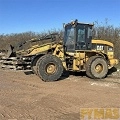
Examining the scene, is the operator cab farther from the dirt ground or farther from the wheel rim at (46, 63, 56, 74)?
the dirt ground

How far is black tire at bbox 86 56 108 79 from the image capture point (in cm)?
1334

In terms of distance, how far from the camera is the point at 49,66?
12.6 m

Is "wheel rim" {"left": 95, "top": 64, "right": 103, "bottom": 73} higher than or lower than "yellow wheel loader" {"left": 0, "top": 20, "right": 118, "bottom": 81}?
lower

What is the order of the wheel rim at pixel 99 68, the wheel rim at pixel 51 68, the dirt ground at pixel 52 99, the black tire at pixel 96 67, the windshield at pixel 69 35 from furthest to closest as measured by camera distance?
1. the windshield at pixel 69 35
2. the wheel rim at pixel 99 68
3. the black tire at pixel 96 67
4. the wheel rim at pixel 51 68
5. the dirt ground at pixel 52 99

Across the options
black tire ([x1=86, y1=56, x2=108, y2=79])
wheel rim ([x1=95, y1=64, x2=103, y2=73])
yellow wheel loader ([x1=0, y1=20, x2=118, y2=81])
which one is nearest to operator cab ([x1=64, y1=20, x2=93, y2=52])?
yellow wheel loader ([x1=0, y1=20, x2=118, y2=81])

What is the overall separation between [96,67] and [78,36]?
1.70 meters

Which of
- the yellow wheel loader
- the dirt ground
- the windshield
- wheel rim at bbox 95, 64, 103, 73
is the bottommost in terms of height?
the dirt ground

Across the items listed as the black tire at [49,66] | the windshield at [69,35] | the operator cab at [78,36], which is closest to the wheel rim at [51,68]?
the black tire at [49,66]

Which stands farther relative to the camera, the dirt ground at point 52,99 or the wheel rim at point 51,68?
the wheel rim at point 51,68

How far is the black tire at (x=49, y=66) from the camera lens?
12.3 m

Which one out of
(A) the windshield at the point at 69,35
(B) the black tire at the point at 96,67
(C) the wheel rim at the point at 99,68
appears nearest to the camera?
(B) the black tire at the point at 96,67

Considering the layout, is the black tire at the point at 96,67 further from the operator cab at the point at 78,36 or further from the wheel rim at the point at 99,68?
the operator cab at the point at 78,36

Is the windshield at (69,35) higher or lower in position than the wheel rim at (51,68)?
higher

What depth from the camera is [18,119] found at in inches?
251
